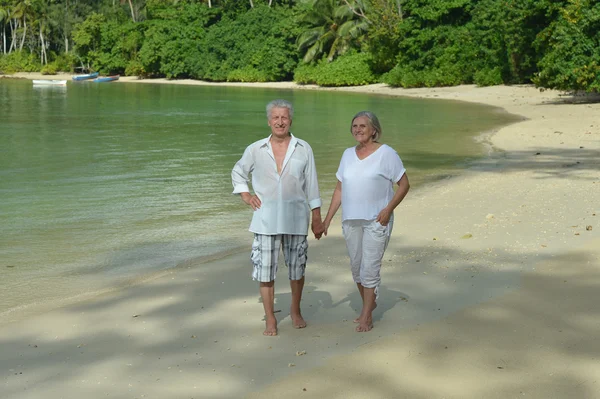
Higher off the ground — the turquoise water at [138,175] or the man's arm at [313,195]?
the man's arm at [313,195]

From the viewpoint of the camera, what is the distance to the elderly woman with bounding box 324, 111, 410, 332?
5.61 meters

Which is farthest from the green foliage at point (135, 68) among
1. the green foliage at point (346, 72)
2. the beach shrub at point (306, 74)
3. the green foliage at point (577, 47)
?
the green foliage at point (577, 47)

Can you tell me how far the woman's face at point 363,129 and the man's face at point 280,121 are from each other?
1.49ft

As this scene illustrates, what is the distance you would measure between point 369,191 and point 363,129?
0.42 m

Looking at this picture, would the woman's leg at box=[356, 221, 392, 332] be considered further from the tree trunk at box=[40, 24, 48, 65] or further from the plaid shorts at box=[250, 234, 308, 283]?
the tree trunk at box=[40, 24, 48, 65]

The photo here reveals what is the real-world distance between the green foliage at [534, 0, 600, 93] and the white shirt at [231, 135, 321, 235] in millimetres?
24454

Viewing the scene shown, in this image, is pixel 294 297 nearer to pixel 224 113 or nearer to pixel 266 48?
pixel 224 113

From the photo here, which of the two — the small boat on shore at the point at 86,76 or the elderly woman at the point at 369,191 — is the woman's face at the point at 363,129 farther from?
the small boat on shore at the point at 86,76

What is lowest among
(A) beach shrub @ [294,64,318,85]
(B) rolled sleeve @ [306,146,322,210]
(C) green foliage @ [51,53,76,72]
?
(C) green foliage @ [51,53,76,72]

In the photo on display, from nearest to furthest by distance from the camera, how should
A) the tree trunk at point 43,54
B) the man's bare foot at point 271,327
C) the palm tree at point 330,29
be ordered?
1. the man's bare foot at point 271,327
2. the palm tree at point 330,29
3. the tree trunk at point 43,54

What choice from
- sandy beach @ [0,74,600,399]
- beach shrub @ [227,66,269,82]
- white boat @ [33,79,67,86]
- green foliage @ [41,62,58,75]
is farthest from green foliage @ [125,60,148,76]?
sandy beach @ [0,74,600,399]

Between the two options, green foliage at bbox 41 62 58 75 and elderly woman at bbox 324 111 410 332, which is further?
green foliage at bbox 41 62 58 75

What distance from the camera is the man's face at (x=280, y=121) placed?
551 centimetres

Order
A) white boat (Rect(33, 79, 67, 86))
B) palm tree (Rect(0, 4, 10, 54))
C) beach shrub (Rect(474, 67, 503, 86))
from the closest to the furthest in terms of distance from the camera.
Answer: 1. beach shrub (Rect(474, 67, 503, 86))
2. white boat (Rect(33, 79, 67, 86))
3. palm tree (Rect(0, 4, 10, 54))
